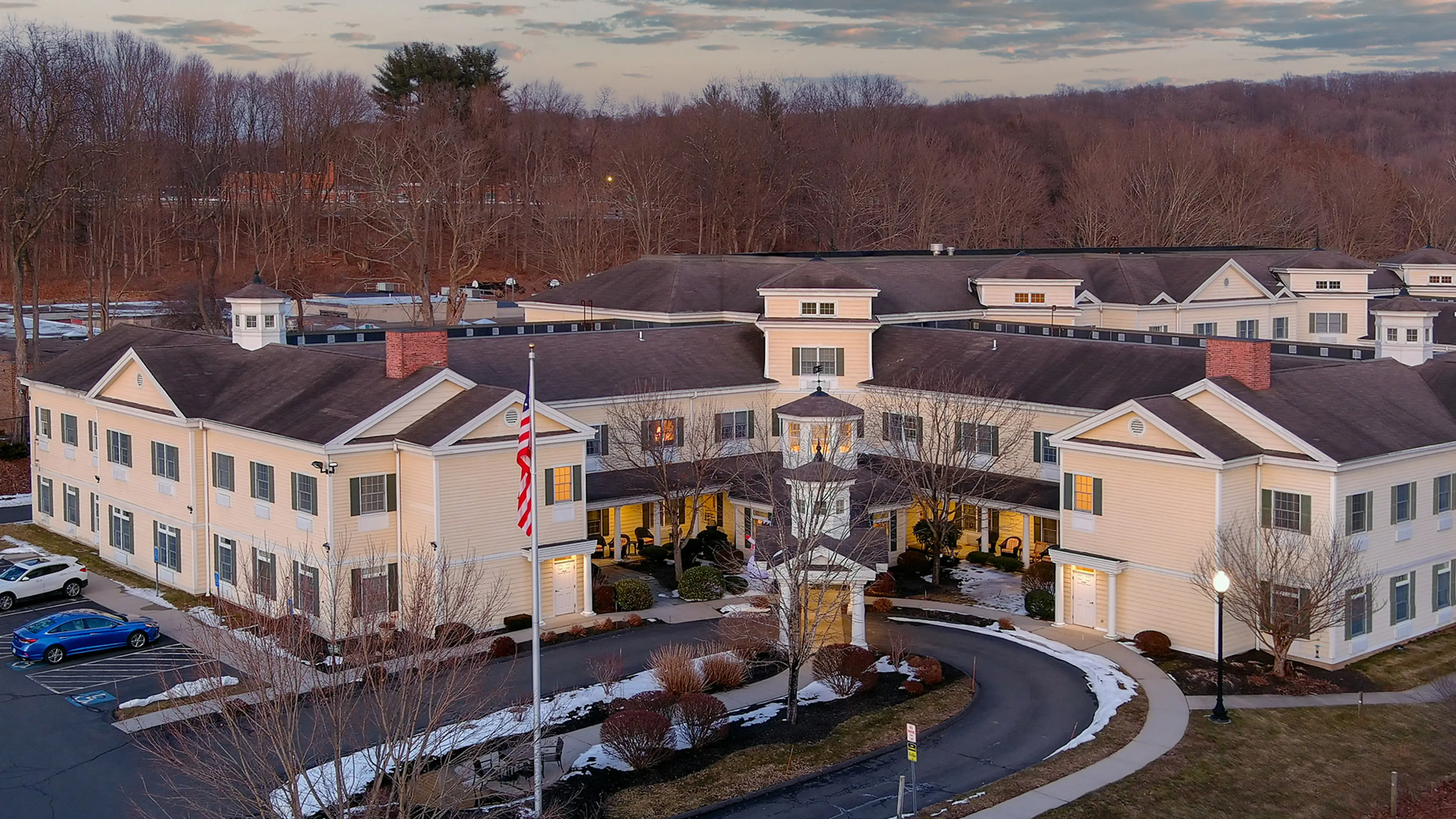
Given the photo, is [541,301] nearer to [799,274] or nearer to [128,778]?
[799,274]

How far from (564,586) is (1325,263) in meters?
52.9

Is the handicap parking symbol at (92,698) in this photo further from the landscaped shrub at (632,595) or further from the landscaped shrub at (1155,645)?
the landscaped shrub at (1155,645)

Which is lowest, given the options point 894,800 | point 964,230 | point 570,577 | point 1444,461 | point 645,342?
point 894,800

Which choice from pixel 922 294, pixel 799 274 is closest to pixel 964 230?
pixel 922 294

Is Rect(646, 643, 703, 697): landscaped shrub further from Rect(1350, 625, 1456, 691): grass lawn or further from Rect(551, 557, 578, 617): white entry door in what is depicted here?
Rect(1350, 625, 1456, 691): grass lawn

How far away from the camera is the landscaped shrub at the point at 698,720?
101 feet

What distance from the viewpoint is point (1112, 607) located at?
130 feet

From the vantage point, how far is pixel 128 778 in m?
29.4

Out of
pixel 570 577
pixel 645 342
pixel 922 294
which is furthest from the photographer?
pixel 922 294

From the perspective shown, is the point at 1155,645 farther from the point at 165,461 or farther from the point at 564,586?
the point at 165,461

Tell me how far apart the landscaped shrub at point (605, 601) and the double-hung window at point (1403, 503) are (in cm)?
2164

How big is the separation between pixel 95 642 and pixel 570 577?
12.8 metres

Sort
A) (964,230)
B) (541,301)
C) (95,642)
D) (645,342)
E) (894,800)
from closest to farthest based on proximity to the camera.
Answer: (894,800)
(95,642)
(645,342)
(541,301)
(964,230)

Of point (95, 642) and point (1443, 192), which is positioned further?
point (1443, 192)
